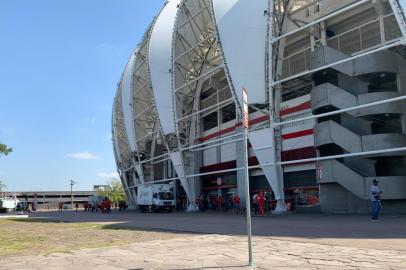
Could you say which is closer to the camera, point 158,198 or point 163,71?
point 158,198

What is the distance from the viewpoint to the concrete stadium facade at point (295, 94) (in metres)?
26.9

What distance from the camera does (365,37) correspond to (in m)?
29.7

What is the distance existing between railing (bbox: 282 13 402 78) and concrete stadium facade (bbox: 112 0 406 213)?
0.08 metres

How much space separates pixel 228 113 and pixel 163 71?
301 inches

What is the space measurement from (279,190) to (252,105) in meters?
6.27

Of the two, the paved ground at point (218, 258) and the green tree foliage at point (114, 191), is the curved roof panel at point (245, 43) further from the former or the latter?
the green tree foliage at point (114, 191)

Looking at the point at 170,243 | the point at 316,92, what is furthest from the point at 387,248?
the point at 316,92

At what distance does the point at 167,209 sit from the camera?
150ft

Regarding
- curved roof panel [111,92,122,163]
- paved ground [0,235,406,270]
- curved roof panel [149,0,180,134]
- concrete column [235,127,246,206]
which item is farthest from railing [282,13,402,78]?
curved roof panel [111,92,122,163]

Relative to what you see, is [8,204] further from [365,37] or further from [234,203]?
[365,37]

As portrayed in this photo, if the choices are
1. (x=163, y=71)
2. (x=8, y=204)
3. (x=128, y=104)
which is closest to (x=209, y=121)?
(x=163, y=71)

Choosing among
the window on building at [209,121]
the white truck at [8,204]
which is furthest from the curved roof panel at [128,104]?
the white truck at [8,204]

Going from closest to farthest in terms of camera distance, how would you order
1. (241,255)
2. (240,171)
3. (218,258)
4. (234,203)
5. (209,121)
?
(218,258) → (241,255) → (234,203) → (240,171) → (209,121)

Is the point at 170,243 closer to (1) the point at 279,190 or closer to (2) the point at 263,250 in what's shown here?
(2) the point at 263,250
